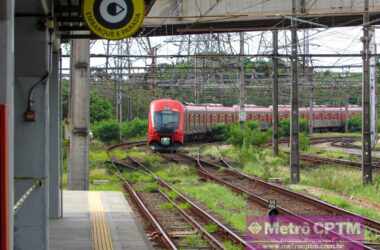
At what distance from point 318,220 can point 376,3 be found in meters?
11.6

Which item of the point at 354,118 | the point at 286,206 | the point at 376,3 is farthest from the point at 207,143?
the point at 286,206

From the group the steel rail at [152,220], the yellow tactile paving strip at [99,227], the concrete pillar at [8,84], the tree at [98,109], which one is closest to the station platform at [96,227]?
the yellow tactile paving strip at [99,227]

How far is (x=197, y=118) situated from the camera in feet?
149

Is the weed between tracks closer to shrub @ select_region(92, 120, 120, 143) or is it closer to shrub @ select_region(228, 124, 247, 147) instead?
shrub @ select_region(228, 124, 247, 147)

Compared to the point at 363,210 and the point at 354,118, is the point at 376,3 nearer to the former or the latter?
the point at 363,210

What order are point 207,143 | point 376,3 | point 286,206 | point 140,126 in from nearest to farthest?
point 286,206
point 376,3
point 207,143
point 140,126

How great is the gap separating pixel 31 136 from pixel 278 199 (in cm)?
1072

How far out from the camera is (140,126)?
57406 mm

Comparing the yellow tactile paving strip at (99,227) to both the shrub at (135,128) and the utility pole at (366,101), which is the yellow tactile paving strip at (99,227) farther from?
the shrub at (135,128)

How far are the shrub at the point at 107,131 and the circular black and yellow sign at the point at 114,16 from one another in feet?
137

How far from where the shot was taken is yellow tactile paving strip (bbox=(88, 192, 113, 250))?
9875 millimetres

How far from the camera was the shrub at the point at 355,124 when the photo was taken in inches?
2490

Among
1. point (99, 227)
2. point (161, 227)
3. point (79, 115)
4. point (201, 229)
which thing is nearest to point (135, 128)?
point (79, 115)

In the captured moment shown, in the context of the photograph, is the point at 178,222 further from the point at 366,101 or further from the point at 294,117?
the point at 294,117
